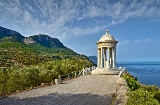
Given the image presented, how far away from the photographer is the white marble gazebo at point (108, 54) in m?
28.0

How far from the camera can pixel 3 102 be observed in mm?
10406

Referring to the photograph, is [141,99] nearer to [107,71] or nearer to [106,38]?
[107,71]

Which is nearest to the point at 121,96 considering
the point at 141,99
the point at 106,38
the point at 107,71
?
the point at 141,99

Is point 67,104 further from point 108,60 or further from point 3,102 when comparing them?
point 108,60

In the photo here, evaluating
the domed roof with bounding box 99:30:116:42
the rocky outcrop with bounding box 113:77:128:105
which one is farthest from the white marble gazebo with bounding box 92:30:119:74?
the rocky outcrop with bounding box 113:77:128:105

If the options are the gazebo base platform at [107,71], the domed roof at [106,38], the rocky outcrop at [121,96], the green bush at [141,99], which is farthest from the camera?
the domed roof at [106,38]

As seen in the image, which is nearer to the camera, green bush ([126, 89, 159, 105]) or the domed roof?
green bush ([126, 89, 159, 105])

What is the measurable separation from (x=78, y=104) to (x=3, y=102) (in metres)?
3.76

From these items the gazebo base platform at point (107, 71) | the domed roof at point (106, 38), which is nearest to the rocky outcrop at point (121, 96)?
the gazebo base platform at point (107, 71)

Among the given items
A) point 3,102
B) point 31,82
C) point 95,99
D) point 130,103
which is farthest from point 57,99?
point 31,82

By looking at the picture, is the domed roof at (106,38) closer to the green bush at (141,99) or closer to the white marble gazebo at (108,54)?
the white marble gazebo at (108,54)

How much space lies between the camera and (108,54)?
99.7ft

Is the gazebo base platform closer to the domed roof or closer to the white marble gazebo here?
the white marble gazebo

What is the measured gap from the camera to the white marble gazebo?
2800cm
